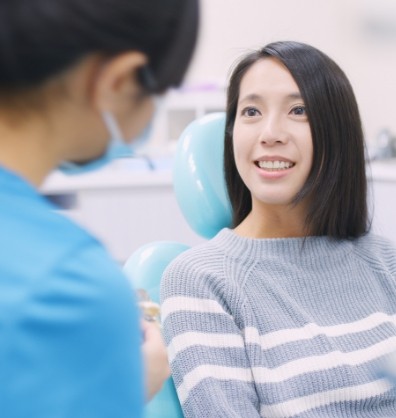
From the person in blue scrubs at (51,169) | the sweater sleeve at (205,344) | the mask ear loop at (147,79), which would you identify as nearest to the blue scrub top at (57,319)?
the person in blue scrubs at (51,169)

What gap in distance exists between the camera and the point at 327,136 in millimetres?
1427

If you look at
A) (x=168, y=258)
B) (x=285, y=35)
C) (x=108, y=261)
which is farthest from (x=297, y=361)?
(x=285, y=35)

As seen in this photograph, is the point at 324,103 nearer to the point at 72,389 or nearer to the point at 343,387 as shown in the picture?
the point at 343,387

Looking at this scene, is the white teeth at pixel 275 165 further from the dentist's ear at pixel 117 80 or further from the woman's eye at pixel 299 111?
the dentist's ear at pixel 117 80

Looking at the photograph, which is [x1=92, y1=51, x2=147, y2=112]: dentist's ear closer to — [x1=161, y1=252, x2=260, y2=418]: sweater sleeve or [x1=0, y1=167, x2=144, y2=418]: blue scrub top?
[x1=0, y1=167, x2=144, y2=418]: blue scrub top

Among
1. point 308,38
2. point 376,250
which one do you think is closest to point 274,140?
point 376,250

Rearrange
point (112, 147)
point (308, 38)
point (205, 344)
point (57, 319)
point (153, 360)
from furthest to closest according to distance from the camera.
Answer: point (308, 38) → point (205, 344) → point (153, 360) → point (112, 147) → point (57, 319)

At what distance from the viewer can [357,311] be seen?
1419 mm

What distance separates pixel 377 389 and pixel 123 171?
215cm

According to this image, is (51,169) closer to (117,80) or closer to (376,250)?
(117,80)

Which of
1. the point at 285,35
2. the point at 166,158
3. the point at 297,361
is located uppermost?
the point at 285,35

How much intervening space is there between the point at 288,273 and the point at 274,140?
0.25m

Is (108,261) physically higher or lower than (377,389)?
higher

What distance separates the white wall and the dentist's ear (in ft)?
8.60
